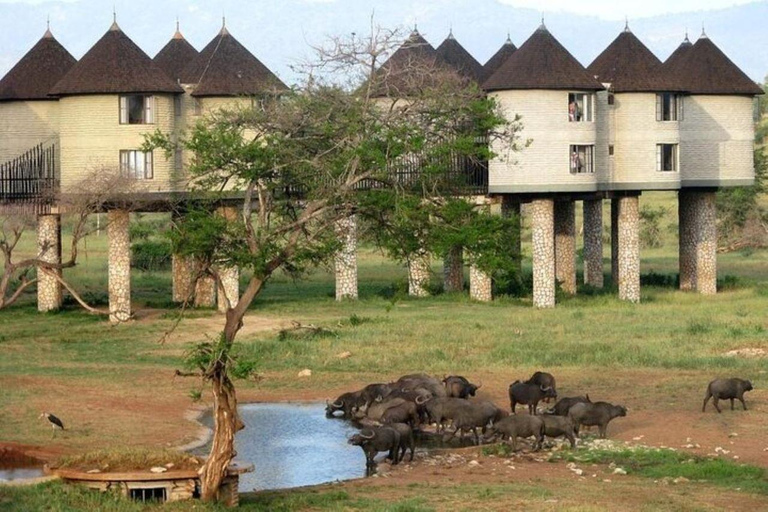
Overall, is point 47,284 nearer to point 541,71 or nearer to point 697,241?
point 541,71

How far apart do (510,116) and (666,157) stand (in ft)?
21.6

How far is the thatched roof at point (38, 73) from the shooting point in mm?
51594

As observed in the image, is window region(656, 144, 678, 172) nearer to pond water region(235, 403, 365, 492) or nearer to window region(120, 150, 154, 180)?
window region(120, 150, 154, 180)

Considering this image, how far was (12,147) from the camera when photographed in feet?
169

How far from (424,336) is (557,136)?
37.3ft

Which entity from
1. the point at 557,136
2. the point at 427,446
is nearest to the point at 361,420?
the point at 427,446

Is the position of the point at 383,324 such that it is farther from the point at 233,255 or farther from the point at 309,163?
the point at 233,255

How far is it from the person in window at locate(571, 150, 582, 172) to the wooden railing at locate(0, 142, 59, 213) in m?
15.7

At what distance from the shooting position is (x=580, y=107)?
166ft

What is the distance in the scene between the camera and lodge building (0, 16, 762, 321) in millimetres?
48062

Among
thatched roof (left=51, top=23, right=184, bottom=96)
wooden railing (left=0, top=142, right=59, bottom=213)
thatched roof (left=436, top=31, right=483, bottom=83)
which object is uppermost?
thatched roof (left=436, top=31, right=483, bottom=83)

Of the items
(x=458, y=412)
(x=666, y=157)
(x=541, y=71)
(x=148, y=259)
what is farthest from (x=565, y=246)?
(x=458, y=412)

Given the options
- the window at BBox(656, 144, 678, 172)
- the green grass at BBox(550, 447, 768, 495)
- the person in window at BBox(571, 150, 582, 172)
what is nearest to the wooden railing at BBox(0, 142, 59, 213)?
the person in window at BBox(571, 150, 582, 172)

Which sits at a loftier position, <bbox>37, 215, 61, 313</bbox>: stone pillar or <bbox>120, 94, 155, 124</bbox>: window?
<bbox>120, 94, 155, 124</bbox>: window
